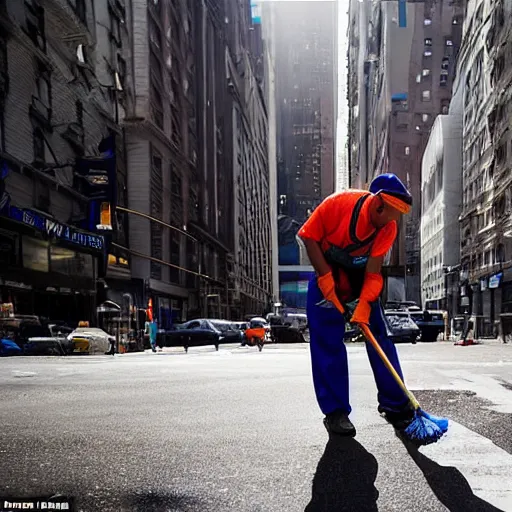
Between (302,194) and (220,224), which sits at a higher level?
(302,194)

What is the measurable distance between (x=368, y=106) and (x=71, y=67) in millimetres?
109893

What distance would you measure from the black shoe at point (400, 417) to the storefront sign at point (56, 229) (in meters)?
17.6

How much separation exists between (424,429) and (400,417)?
0.30 meters

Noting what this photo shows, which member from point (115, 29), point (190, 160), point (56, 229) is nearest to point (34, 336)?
point (56, 229)

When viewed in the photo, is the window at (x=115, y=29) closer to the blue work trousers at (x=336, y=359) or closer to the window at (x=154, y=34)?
the window at (x=154, y=34)

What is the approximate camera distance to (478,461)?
2385 mm

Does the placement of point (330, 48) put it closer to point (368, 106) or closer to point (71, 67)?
point (368, 106)

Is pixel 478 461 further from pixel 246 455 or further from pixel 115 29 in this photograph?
pixel 115 29

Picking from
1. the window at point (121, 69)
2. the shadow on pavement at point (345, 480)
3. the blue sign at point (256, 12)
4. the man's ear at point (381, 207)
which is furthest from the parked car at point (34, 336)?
the blue sign at point (256, 12)

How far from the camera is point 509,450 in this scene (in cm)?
257

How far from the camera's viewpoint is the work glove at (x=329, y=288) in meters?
3.15

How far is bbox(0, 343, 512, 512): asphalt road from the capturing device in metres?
1.93

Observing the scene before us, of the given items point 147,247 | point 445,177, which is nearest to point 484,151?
point 445,177

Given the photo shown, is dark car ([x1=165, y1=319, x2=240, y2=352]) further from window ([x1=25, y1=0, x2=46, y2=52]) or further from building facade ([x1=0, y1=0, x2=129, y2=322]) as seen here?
window ([x1=25, y1=0, x2=46, y2=52])
